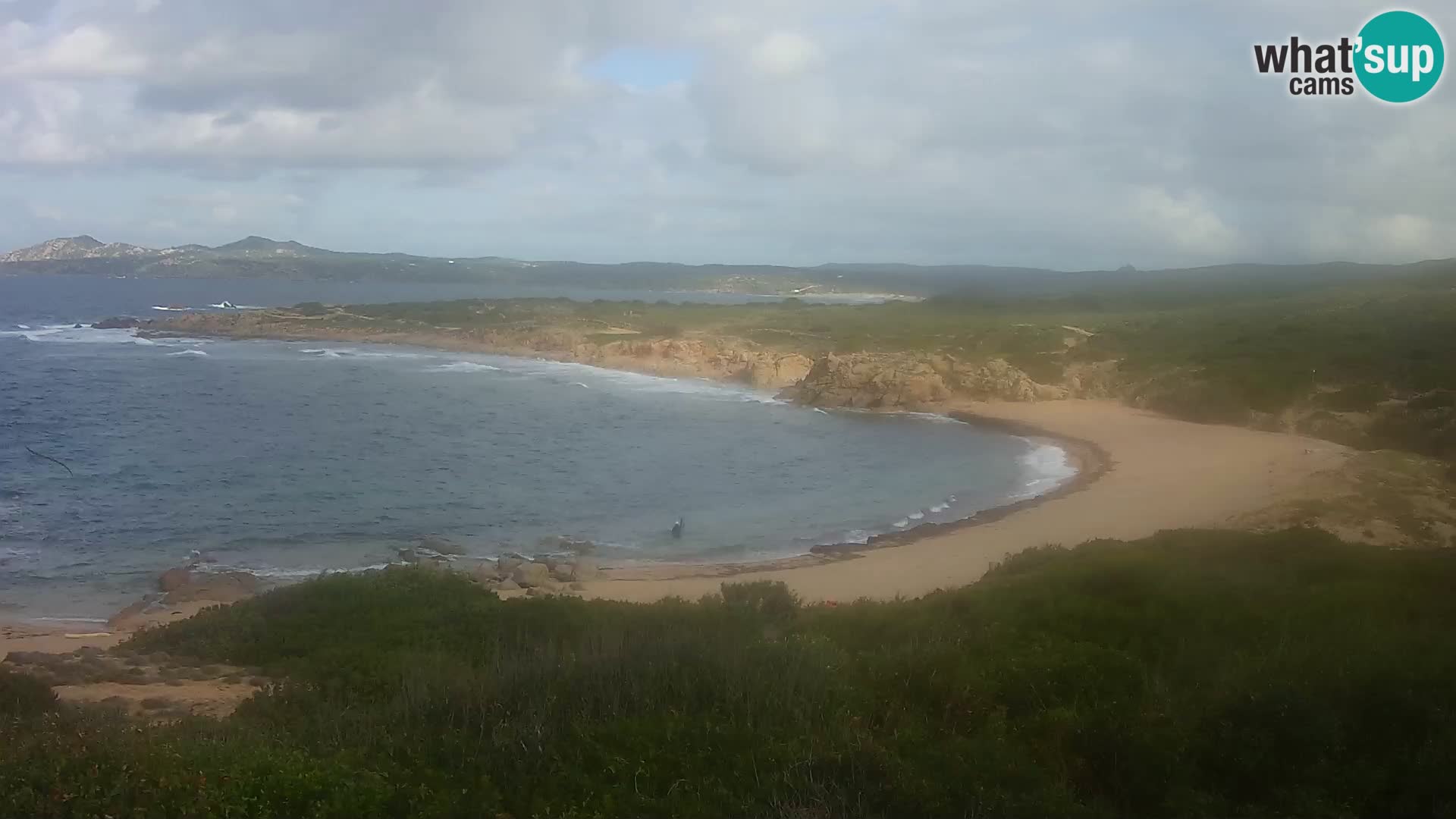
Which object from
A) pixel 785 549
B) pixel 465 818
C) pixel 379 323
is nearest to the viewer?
pixel 465 818

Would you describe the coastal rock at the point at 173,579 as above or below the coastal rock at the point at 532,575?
above

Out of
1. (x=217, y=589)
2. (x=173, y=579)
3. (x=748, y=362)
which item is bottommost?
(x=217, y=589)

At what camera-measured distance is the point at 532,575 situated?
A: 16828 millimetres

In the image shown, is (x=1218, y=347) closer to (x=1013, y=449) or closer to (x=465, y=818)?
(x=1013, y=449)

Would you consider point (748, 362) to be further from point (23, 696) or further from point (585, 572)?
point (23, 696)

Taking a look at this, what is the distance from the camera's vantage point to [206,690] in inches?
403

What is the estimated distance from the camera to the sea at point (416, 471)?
19312 millimetres

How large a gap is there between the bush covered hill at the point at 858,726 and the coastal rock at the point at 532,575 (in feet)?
22.2

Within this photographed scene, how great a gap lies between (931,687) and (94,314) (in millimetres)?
93143

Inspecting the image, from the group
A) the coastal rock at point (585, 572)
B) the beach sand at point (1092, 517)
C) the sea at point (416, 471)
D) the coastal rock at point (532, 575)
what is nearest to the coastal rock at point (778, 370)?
the sea at point (416, 471)

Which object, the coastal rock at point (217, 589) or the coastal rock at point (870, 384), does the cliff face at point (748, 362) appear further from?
the coastal rock at point (217, 589)

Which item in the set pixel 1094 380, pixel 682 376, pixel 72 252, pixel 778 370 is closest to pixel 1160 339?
pixel 1094 380

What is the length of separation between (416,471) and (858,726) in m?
22.8

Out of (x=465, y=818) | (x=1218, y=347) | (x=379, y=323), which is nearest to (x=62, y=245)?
(x=379, y=323)
